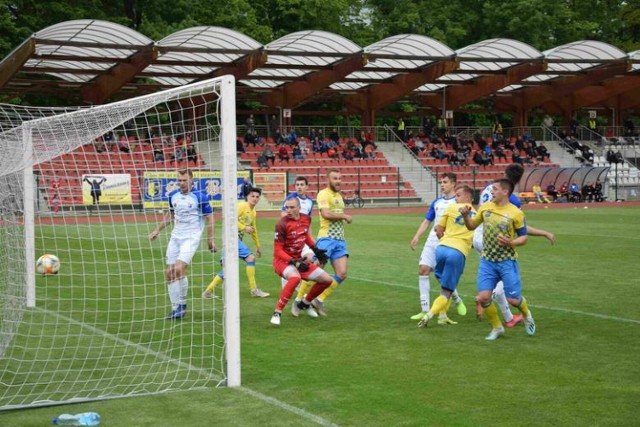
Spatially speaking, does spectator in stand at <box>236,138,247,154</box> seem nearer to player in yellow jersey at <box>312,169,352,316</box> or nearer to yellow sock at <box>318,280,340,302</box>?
player in yellow jersey at <box>312,169,352,316</box>

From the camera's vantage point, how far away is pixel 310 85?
152 feet

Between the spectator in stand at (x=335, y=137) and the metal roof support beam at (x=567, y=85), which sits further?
the metal roof support beam at (x=567, y=85)

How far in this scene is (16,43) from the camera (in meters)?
45.4

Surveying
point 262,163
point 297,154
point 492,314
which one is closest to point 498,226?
point 492,314

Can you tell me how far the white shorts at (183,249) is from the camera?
1155 cm

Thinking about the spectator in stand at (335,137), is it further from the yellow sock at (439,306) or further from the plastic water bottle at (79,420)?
the plastic water bottle at (79,420)

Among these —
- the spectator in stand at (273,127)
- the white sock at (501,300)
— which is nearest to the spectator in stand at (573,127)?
the spectator in stand at (273,127)

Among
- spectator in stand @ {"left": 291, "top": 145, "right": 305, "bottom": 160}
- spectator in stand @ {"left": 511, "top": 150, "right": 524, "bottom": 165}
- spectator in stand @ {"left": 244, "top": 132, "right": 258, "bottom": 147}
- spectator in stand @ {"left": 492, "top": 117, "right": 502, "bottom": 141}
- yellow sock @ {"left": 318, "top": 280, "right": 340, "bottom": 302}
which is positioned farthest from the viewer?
spectator in stand @ {"left": 492, "top": 117, "right": 502, "bottom": 141}

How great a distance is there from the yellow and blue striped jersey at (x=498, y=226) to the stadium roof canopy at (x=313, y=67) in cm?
2692

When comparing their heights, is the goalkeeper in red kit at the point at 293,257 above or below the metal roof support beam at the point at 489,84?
below

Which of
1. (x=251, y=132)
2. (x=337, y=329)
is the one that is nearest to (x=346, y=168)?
(x=251, y=132)

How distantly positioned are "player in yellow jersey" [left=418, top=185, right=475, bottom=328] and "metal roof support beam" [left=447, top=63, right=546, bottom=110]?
35.9 meters

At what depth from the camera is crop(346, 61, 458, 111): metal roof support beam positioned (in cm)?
4419

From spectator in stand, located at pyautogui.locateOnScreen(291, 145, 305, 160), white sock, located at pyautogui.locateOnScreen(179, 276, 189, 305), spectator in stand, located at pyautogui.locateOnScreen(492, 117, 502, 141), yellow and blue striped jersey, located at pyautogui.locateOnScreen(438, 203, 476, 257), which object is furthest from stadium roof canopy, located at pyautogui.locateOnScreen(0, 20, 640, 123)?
yellow and blue striped jersey, located at pyautogui.locateOnScreen(438, 203, 476, 257)
